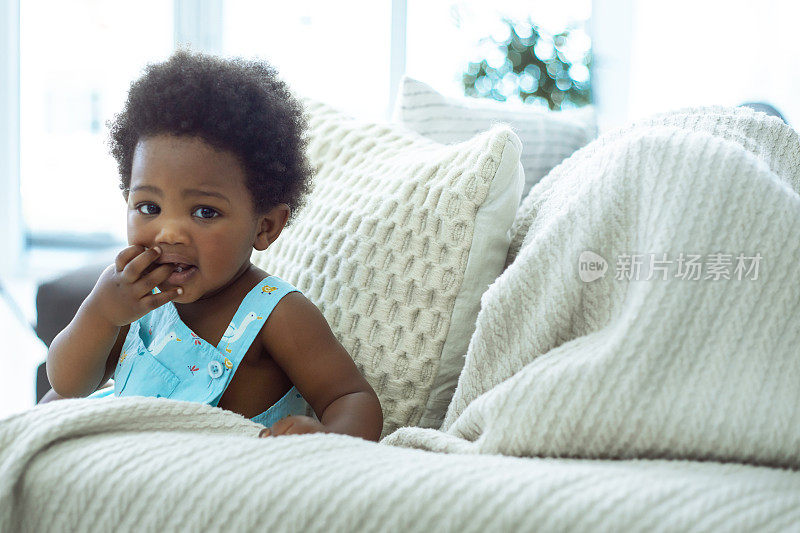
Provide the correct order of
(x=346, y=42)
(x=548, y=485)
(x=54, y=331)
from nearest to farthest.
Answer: (x=548, y=485) < (x=54, y=331) < (x=346, y=42)

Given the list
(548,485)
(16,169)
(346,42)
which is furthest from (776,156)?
(16,169)

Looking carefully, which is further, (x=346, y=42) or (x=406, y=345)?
(x=346, y=42)

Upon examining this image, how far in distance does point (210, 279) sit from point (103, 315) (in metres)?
0.13

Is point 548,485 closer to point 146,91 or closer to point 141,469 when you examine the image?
point 141,469

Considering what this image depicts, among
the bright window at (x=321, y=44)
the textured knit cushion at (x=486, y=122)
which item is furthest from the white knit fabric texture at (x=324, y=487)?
the bright window at (x=321, y=44)

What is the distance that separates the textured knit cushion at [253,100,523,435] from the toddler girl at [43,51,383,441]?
7cm

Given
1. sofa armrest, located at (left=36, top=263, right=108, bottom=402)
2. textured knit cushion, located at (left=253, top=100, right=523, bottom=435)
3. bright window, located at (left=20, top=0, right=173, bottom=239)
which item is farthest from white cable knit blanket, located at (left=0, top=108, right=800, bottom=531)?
bright window, located at (left=20, top=0, right=173, bottom=239)

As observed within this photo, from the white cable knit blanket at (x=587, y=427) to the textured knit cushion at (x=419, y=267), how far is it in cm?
16

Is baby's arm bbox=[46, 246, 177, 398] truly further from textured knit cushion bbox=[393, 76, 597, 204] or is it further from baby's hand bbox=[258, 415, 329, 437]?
textured knit cushion bbox=[393, 76, 597, 204]

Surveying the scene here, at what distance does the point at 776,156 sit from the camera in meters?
0.88

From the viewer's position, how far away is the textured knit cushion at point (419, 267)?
952 millimetres

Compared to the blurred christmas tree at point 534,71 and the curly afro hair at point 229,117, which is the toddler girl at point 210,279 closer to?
the curly afro hair at point 229,117

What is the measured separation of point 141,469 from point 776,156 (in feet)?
2.42

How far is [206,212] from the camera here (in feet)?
3.04
